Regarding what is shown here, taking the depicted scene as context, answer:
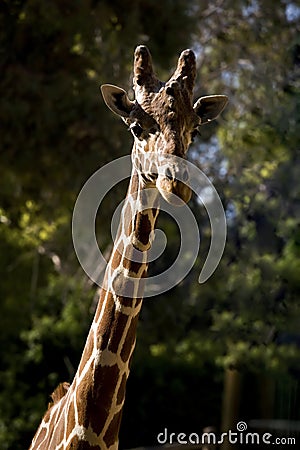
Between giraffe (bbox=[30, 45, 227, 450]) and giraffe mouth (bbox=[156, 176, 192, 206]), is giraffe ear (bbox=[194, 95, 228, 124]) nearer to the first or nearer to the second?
giraffe (bbox=[30, 45, 227, 450])

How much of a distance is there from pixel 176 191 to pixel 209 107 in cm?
79

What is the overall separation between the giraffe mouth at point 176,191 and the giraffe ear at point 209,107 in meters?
0.68

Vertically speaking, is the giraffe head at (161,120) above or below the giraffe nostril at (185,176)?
above

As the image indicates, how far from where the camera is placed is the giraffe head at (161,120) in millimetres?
2754

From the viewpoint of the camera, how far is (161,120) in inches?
116

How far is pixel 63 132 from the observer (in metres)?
8.78

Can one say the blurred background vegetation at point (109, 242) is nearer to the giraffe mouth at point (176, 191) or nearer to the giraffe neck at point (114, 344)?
the giraffe neck at point (114, 344)

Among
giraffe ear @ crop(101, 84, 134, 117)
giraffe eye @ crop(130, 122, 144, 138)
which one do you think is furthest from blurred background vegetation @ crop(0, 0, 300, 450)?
giraffe eye @ crop(130, 122, 144, 138)

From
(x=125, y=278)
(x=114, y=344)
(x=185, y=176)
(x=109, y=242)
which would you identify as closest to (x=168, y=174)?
(x=185, y=176)

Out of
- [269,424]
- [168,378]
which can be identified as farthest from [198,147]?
[269,424]

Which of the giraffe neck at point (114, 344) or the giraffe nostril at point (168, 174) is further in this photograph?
the giraffe neck at point (114, 344)

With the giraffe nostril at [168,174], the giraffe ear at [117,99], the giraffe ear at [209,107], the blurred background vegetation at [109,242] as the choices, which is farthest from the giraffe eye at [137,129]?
the blurred background vegetation at [109,242]

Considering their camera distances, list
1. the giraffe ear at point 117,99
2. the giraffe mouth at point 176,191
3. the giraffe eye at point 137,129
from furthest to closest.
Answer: the giraffe ear at point 117,99, the giraffe eye at point 137,129, the giraffe mouth at point 176,191

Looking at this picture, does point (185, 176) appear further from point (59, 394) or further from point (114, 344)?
point (59, 394)
